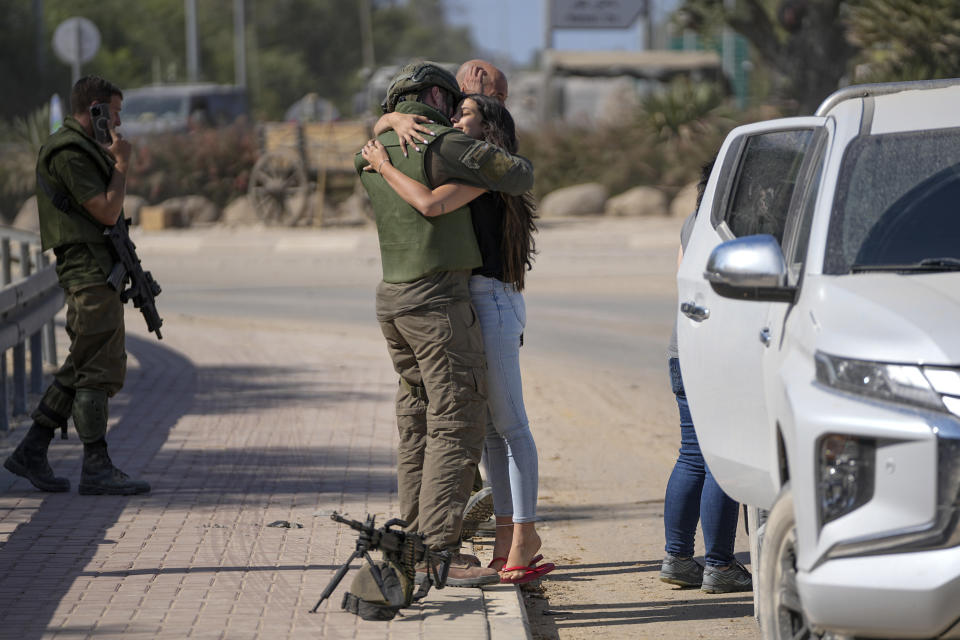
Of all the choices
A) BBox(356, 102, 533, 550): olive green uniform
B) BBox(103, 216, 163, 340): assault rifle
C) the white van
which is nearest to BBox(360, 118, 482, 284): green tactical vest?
BBox(356, 102, 533, 550): olive green uniform

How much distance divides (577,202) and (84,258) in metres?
21.3

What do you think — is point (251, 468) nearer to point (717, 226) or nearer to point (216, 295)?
point (717, 226)

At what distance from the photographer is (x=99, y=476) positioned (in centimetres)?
680

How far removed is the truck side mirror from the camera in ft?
12.5

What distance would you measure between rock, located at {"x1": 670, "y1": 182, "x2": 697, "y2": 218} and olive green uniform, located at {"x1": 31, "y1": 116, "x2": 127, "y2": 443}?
20365mm

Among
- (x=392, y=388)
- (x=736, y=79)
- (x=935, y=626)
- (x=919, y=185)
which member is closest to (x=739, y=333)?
(x=919, y=185)

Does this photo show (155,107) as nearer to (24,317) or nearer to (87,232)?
(24,317)

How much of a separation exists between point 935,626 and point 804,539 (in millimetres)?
357

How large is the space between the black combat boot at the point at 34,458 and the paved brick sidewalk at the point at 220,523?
0.33ft

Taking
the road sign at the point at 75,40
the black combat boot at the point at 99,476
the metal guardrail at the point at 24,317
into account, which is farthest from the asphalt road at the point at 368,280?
the black combat boot at the point at 99,476

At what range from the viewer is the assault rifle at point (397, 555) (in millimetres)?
4719

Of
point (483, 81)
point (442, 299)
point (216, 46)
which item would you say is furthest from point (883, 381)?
point (216, 46)

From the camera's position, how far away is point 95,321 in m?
6.51

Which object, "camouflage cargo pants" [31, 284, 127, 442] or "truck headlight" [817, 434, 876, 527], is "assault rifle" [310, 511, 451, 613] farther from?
"camouflage cargo pants" [31, 284, 127, 442]
